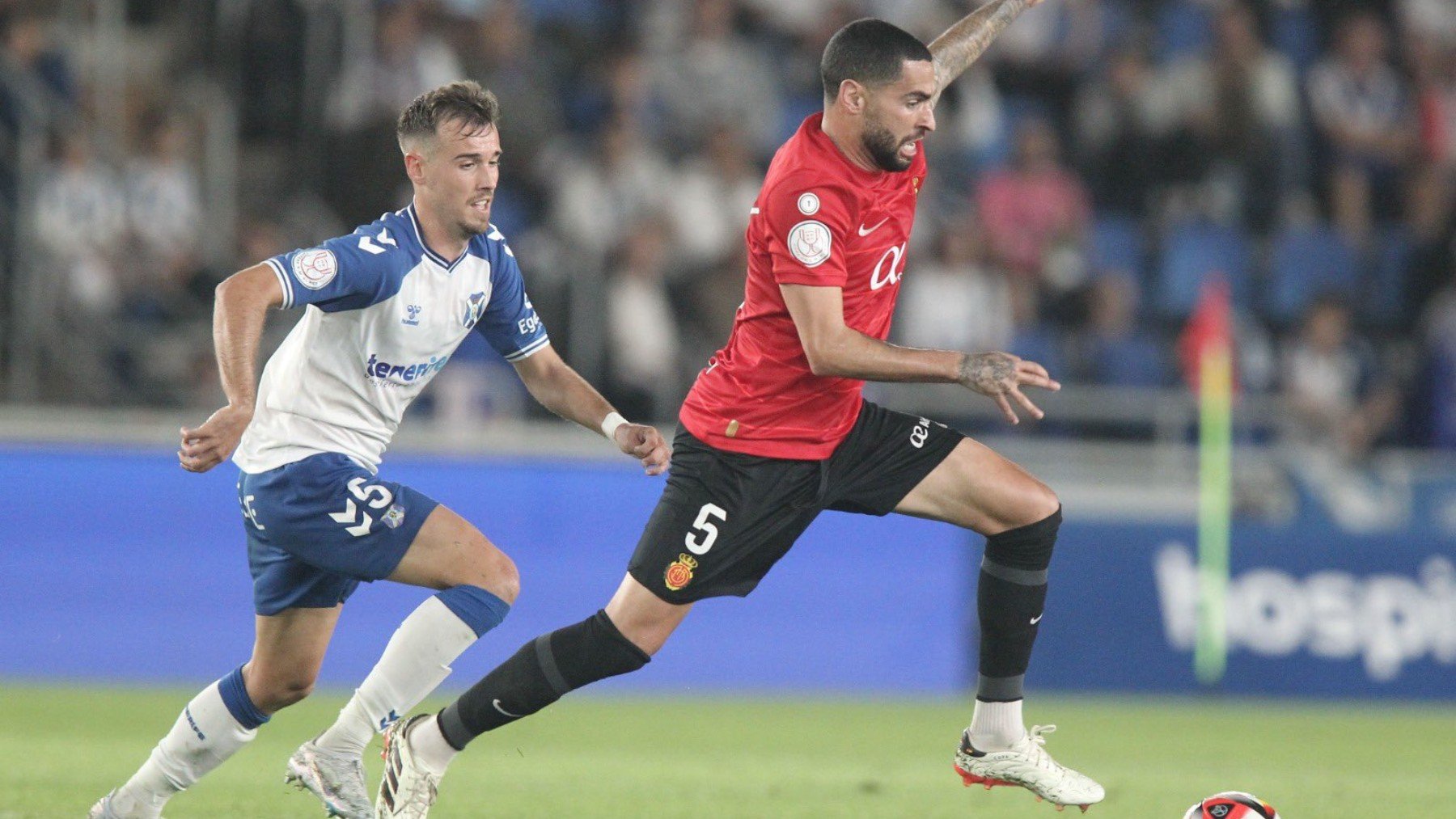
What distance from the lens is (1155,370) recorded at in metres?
15.2

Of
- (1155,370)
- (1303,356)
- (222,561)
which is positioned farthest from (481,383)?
(1303,356)

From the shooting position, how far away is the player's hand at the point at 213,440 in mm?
5477

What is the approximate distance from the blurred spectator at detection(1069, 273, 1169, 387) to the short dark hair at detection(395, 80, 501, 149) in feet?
29.4

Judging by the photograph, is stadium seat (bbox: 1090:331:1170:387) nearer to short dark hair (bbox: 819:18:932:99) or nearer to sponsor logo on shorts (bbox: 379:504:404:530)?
short dark hair (bbox: 819:18:932:99)

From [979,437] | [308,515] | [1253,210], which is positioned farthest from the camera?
[1253,210]

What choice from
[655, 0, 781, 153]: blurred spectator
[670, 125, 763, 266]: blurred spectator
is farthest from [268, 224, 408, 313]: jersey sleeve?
[655, 0, 781, 153]: blurred spectator

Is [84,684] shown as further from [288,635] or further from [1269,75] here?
[1269,75]

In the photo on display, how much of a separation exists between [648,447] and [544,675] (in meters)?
0.84

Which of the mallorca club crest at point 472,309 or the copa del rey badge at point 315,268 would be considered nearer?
the copa del rey badge at point 315,268

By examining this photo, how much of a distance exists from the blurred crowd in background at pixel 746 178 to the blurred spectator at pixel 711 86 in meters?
0.02

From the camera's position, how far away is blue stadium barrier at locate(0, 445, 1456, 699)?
12336mm

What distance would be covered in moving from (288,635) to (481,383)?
7.16 m

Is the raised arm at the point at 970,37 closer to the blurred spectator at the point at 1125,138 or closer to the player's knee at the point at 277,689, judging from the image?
the player's knee at the point at 277,689

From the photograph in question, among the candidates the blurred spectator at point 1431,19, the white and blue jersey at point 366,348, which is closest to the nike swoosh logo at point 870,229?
the white and blue jersey at point 366,348
